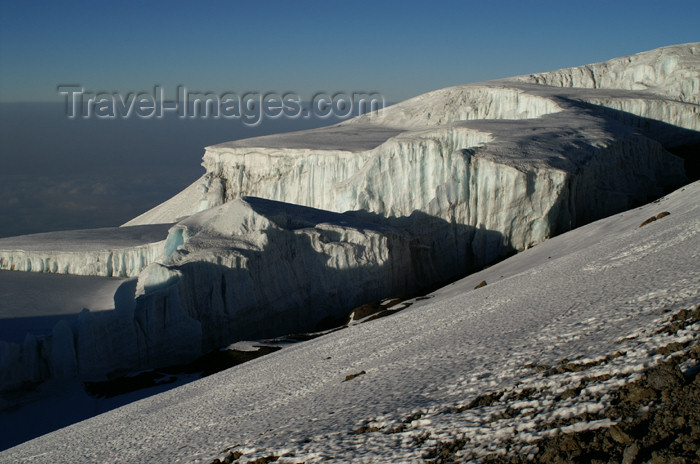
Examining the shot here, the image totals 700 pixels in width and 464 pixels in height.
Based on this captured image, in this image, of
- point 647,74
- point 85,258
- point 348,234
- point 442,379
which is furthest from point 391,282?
point 647,74

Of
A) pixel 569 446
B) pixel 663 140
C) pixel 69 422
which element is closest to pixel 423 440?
pixel 569 446

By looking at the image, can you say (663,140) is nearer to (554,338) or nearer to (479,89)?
(479,89)

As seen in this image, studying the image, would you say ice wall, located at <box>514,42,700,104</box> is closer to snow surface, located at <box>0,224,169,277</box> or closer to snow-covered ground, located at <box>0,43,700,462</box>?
snow-covered ground, located at <box>0,43,700,462</box>

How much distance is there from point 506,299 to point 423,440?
18.7 ft

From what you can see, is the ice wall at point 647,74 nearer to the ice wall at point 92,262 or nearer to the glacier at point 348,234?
the glacier at point 348,234

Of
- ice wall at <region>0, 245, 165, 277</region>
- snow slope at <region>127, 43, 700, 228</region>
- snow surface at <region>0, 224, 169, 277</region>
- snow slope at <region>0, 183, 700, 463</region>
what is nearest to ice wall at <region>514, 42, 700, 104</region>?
snow slope at <region>127, 43, 700, 228</region>

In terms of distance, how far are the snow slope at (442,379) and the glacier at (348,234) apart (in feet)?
18.3

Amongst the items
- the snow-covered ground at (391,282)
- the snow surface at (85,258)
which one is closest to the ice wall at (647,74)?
the snow-covered ground at (391,282)

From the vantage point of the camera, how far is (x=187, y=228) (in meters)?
21.0

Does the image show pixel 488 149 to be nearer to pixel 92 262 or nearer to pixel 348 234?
pixel 348 234

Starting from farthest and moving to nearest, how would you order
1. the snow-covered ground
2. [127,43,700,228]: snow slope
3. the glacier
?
[127,43,700,228]: snow slope
the glacier
the snow-covered ground

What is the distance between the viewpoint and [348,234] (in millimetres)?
21109

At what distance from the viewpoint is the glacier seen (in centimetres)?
1766

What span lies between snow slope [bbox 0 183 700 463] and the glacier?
5582 millimetres
